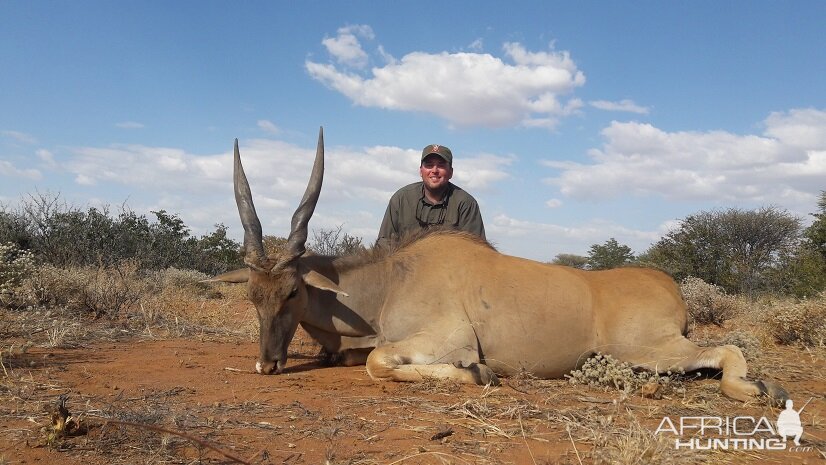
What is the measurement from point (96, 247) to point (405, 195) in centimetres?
986

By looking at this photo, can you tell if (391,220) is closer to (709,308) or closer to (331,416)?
(331,416)

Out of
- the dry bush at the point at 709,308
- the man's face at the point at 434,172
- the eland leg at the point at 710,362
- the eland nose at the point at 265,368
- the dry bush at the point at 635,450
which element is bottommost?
the eland nose at the point at 265,368

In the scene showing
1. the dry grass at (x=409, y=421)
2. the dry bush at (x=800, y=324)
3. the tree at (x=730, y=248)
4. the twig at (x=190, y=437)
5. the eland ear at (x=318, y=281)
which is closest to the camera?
the twig at (x=190, y=437)

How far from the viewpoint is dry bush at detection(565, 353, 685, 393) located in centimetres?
459

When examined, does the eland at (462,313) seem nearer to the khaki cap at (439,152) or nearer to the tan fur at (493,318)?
the tan fur at (493,318)

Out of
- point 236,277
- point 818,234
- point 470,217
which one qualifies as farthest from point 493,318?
point 818,234

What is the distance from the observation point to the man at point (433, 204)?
772 cm

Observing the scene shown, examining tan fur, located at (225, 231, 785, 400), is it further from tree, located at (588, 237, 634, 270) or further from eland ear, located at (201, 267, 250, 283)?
tree, located at (588, 237, 634, 270)

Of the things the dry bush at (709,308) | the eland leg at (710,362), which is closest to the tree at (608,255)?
the dry bush at (709,308)

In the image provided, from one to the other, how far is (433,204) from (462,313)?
2.78 metres

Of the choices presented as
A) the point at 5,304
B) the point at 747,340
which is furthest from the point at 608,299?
the point at 5,304

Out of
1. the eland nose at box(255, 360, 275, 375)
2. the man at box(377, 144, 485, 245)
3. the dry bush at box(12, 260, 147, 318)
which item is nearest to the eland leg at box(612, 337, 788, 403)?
the eland nose at box(255, 360, 275, 375)

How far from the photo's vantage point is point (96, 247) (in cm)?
1445

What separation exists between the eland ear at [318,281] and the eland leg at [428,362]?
66 cm
